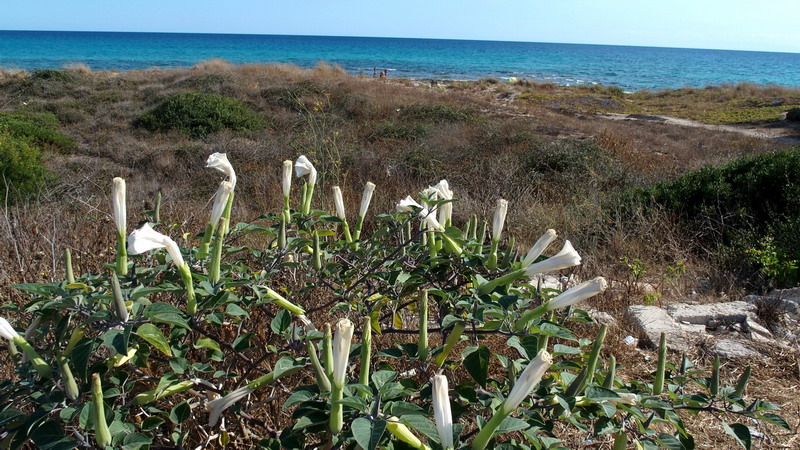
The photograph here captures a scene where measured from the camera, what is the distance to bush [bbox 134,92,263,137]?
1095cm

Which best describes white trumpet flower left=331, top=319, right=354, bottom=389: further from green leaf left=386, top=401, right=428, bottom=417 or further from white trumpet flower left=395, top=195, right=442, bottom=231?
white trumpet flower left=395, top=195, right=442, bottom=231

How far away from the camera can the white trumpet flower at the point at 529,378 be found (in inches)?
36.7

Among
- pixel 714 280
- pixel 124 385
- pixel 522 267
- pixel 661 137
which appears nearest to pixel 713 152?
pixel 661 137

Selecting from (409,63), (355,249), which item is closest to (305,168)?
(355,249)

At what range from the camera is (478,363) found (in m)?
1.19

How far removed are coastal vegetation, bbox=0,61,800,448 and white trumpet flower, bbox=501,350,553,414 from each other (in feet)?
0.56

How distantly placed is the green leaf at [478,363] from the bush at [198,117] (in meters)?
10.4

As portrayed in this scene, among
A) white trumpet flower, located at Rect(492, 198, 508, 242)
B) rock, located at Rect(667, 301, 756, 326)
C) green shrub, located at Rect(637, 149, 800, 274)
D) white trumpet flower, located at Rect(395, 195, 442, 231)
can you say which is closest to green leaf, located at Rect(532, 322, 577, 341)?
white trumpet flower, located at Rect(492, 198, 508, 242)

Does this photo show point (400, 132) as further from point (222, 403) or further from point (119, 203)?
point (222, 403)

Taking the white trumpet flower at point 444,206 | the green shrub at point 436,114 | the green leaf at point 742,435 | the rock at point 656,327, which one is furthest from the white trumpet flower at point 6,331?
the green shrub at point 436,114

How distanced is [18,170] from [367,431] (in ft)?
22.2

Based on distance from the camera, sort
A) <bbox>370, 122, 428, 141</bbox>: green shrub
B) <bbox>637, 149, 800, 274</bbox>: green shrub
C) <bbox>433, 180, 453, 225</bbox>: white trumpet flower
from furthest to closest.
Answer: <bbox>370, 122, 428, 141</bbox>: green shrub < <bbox>637, 149, 800, 274</bbox>: green shrub < <bbox>433, 180, 453, 225</bbox>: white trumpet flower

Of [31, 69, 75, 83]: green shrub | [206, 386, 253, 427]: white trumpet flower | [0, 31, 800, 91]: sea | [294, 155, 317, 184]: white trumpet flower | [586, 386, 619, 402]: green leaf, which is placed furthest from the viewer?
[0, 31, 800, 91]: sea

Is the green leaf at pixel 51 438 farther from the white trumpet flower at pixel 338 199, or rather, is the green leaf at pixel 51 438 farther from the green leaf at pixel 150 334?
the white trumpet flower at pixel 338 199
